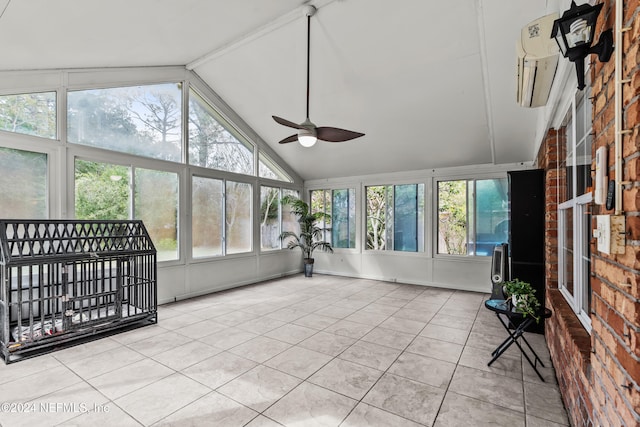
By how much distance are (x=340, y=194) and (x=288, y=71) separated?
360cm

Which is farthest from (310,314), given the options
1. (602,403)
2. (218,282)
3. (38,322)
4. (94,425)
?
(602,403)

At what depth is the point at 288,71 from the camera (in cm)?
468

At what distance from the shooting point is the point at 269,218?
23.4ft

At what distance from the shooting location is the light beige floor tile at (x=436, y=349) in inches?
123

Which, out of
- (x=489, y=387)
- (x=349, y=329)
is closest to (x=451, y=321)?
(x=349, y=329)

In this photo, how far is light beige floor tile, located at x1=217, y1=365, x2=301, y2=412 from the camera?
2.34 m

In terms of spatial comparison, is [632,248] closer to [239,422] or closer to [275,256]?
[239,422]

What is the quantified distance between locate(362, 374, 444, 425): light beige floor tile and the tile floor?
0.01 meters

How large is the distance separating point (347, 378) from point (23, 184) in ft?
13.9

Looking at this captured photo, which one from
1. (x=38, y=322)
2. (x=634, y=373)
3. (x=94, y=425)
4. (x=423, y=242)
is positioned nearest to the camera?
(x=634, y=373)

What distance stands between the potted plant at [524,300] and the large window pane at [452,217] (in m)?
3.36

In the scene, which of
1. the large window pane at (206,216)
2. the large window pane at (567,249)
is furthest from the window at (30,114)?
the large window pane at (567,249)

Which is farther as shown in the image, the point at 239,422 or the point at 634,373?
the point at 239,422

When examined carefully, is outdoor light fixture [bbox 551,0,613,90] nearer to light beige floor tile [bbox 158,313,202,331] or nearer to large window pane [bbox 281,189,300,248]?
light beige floor tile [bbox 158,313,202,331]
